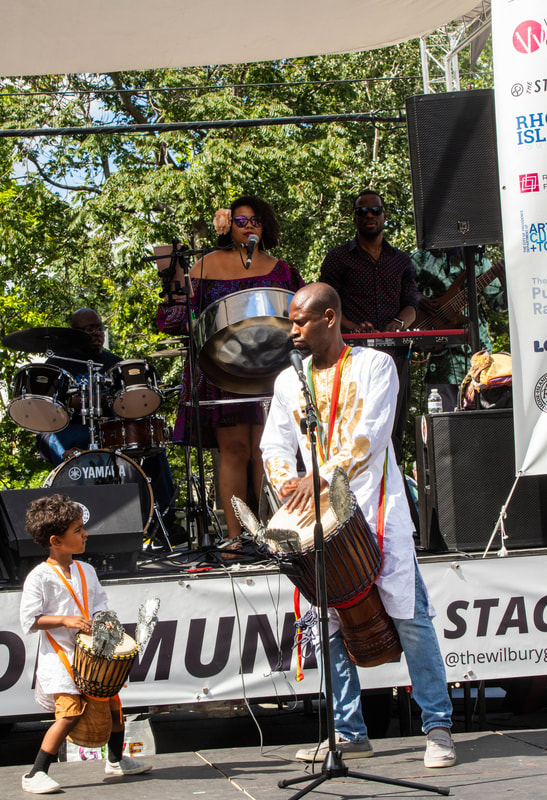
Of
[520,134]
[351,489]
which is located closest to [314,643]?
[351,489]

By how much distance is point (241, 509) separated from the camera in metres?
2.88

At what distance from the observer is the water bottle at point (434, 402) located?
5590 millimetres

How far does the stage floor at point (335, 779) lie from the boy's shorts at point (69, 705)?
0.26 m

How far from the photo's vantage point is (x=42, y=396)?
579 centimetres

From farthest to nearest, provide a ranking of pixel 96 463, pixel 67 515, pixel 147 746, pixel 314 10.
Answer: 1. pixel 96 463
2. pixel 314 10
3. pixel 147 746
4. pixel 67 515

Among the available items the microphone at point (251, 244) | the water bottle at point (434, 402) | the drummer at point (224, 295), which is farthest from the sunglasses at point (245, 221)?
the water bottle at point (434, 402)

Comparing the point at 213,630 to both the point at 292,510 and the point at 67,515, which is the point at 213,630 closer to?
the point at 67,515

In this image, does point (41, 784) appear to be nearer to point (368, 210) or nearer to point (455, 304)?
point (368, 210)

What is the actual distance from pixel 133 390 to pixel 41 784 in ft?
10.4

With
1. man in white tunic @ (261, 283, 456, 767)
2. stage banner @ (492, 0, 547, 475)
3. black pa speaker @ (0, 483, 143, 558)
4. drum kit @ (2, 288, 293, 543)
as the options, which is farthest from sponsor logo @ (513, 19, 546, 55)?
black pa speaker @ (0, 483, 143, 558)

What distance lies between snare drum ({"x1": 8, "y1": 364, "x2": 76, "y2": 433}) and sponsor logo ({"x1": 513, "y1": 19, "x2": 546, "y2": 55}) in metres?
3.46

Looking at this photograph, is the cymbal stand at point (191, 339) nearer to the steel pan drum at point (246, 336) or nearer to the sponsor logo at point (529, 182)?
the steel pan drum at point (246, 336)

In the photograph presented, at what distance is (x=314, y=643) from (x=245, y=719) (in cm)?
248

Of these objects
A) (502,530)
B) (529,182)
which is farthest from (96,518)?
(529,182)
